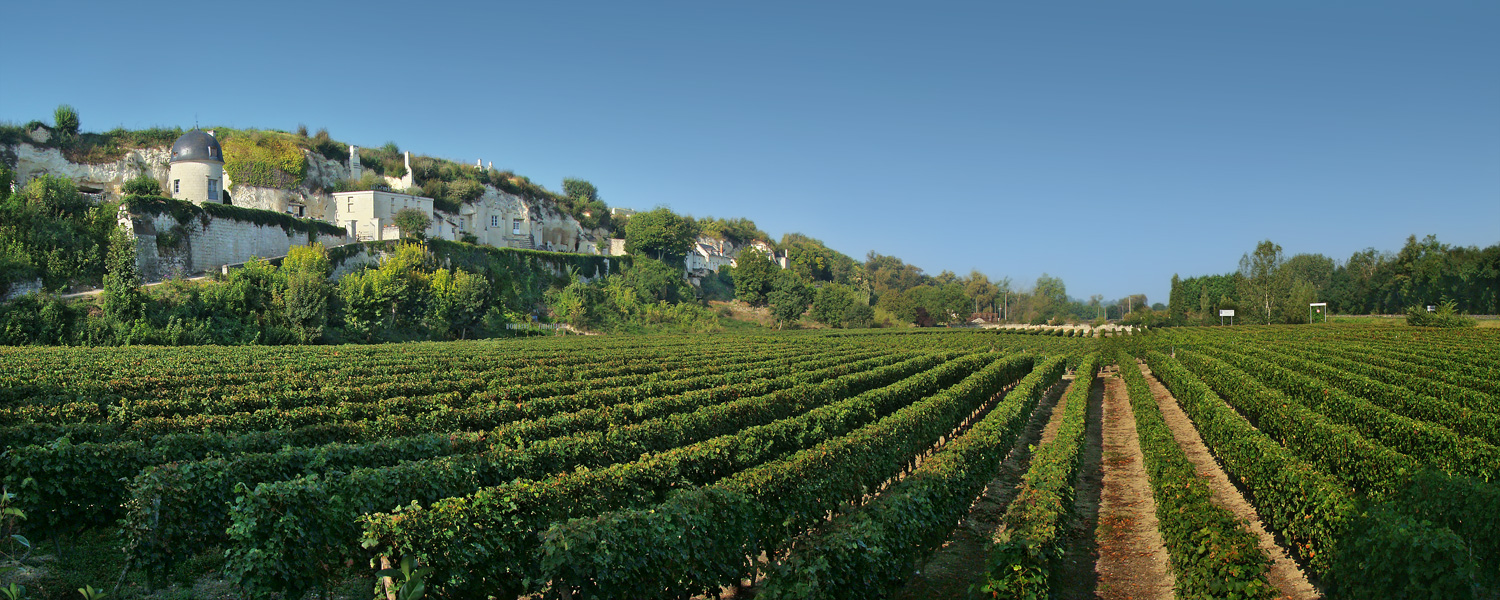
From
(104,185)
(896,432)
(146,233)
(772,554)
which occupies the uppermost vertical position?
(104,185)

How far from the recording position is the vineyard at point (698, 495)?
789 cm

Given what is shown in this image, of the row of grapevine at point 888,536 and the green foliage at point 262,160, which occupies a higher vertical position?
the green foliage at point 262,160

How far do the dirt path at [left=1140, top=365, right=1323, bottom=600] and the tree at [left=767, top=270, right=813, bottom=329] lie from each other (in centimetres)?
6207

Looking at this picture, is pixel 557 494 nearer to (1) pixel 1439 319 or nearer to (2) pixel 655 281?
(2) pixel 655 281

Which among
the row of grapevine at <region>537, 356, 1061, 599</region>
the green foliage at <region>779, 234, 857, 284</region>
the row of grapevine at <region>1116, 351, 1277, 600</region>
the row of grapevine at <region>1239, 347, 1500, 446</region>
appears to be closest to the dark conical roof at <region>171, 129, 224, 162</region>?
the row of grapevine at <region>537, 356, 1061, 599</region>

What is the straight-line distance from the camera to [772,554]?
10297 mm

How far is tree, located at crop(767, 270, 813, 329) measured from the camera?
292 feet

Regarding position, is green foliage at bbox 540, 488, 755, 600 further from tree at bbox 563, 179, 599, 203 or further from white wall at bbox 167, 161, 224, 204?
tree at bbox 563, 179, 599, 203

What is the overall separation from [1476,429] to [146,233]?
6368 cm

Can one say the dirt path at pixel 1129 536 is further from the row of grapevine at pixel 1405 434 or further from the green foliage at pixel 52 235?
the green foliage at pixel 52 235

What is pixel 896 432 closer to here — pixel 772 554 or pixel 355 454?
pixel 772 554

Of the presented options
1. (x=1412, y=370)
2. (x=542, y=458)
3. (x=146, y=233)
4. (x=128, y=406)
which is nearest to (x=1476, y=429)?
(x=1412, y=370)

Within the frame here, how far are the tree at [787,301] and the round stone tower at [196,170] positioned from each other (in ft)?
189

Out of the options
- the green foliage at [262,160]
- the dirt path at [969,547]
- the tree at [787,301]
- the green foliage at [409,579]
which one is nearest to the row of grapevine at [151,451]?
the green foliage at [409,579]
